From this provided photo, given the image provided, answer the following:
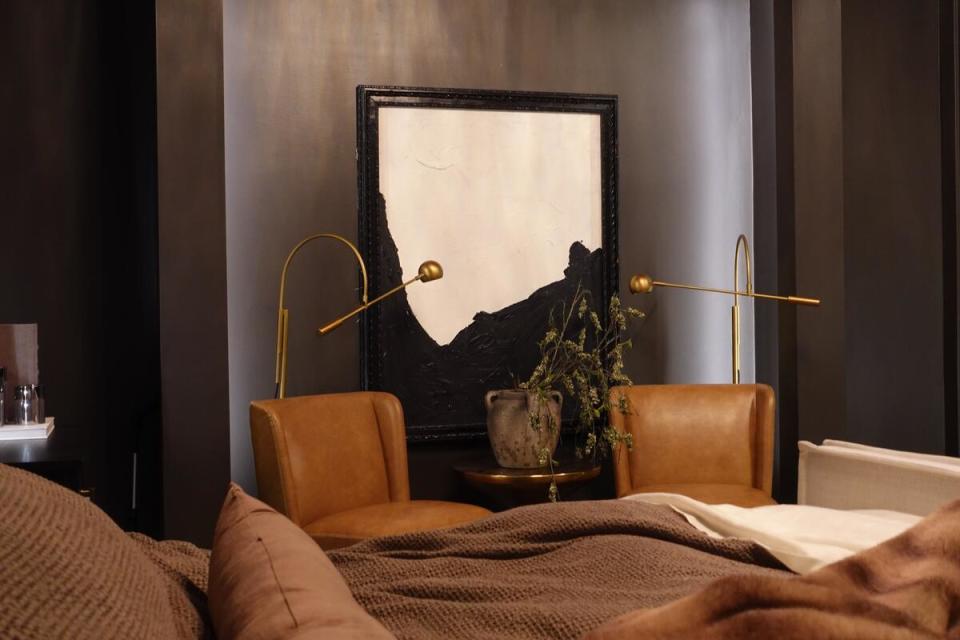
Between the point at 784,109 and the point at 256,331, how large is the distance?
262 cm

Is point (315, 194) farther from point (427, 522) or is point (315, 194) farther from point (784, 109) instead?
point (784, 109)

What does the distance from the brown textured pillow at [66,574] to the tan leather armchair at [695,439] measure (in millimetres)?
3135

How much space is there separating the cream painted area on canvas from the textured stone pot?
563 millimetres

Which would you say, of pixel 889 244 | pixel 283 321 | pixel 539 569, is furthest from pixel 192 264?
pixel 889 244

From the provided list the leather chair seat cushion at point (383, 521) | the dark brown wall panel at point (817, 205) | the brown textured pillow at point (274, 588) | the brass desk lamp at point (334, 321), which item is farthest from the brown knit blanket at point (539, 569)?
the dark brown wall panel at point (817, 205)

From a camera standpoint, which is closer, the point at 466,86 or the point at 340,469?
the point at 340,469

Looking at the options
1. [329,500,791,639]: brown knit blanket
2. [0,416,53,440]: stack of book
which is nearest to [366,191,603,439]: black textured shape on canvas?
[0,416,53,440]: stack of book

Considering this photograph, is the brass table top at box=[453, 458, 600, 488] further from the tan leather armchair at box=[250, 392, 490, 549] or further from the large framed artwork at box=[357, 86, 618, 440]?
the large framed artwork at box=[357, 86, 618, 440]

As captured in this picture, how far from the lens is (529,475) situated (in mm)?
4168

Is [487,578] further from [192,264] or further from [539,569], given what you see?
[192,264]

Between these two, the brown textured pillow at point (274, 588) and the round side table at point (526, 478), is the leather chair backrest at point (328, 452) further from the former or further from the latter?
the brown textured pillow at point (274, 588)

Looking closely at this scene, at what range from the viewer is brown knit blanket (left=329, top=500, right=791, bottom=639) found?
5.39 feet

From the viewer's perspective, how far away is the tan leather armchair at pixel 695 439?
4.32 m

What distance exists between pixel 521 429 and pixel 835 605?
310cm
